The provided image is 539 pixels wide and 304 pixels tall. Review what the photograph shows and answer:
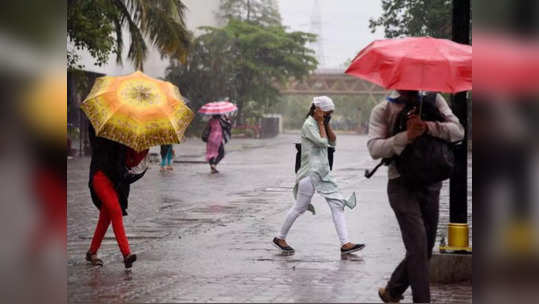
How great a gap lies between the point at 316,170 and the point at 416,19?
25.3 metres

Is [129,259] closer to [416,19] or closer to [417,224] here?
[417,224]

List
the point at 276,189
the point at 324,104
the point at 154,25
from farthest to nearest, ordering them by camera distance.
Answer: the point at 154,25 → the point at 276,189 → the point at 324,104

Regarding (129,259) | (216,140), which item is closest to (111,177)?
(129,259)

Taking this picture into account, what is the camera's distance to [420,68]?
6.80m

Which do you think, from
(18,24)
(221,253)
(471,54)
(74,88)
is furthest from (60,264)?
(74,88)

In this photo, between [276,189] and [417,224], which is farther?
[276,189]

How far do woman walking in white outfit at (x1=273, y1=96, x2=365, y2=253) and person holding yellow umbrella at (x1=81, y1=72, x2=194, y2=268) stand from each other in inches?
64.6

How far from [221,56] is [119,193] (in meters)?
45.3

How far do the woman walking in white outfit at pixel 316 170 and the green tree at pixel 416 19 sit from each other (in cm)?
2376

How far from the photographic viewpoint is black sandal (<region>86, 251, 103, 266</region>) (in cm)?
959

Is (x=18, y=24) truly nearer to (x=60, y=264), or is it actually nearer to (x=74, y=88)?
(x=60, y=264)

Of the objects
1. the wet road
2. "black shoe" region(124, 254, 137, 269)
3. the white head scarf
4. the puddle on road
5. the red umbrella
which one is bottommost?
the puddle on road

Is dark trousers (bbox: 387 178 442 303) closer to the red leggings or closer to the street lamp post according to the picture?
the street lamp post

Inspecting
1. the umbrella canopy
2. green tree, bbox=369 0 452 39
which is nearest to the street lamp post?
the umbrella canopy
